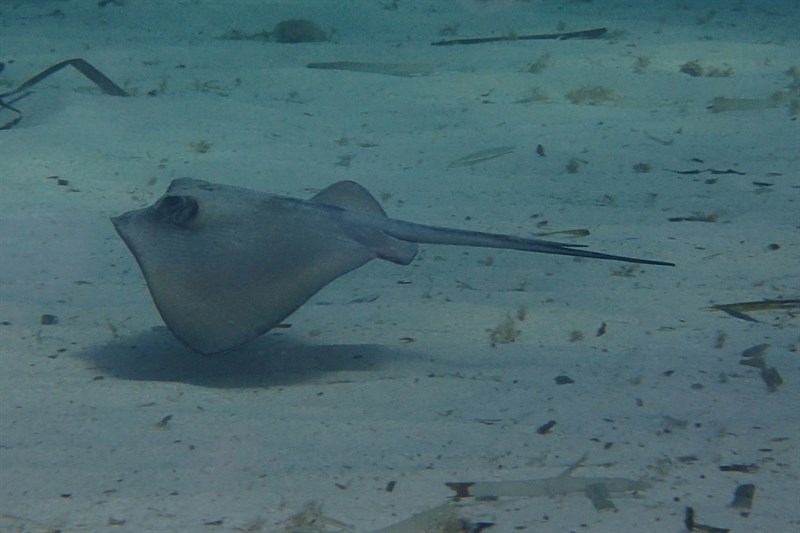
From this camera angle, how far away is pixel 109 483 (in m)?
2.42

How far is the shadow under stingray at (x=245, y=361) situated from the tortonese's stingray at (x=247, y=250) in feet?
1.47

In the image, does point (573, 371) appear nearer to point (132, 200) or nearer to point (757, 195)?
point (757, 195)

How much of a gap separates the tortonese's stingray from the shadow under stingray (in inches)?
17.7

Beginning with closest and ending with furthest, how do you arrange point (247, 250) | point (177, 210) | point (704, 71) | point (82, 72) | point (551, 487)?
point (551, 487) < point (247, 250) < point (177, 210) < point (82, 72) < point (704, 71)

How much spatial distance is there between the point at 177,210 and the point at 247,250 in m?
0.42

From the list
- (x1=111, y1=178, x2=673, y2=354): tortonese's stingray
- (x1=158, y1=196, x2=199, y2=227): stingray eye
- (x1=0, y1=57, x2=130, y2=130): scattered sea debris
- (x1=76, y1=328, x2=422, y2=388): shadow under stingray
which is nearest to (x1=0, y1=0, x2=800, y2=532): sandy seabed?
(x1=76, y1=328, x2=422, y2=388): shadow under stingray

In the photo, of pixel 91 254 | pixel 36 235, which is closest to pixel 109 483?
pixel 91 254

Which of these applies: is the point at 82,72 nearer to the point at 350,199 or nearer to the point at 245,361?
the point at 350,199

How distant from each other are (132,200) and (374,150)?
1.96m

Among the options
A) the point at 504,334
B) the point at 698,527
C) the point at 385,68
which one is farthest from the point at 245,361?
the point at 385,68

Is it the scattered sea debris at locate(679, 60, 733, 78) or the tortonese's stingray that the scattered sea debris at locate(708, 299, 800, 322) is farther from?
the scattered sea debris at locate(679, 60, 733, 78)

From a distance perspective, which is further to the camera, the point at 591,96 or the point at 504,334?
the point at 591,96

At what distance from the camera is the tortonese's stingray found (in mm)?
2885

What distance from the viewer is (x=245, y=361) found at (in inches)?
138
